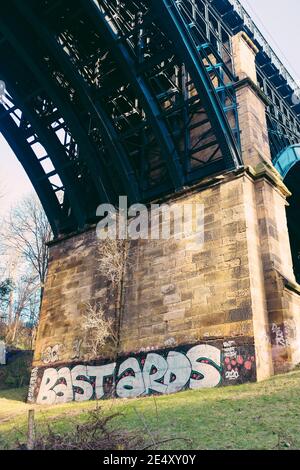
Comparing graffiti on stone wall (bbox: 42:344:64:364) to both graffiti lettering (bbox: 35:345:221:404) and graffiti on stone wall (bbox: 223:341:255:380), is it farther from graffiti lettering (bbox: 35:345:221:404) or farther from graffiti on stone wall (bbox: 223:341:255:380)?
graffiti on stone wall (bbox: 223:341:255:380)

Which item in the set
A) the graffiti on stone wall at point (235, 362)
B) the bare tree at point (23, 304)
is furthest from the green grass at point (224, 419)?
the bare tree at point (23, 304)

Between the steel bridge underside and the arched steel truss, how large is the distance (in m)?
0.04

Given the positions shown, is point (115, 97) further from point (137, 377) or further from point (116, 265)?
point (137, 377)

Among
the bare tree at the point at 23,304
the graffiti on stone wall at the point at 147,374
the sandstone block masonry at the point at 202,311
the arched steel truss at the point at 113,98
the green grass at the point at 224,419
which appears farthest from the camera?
the bare tree at the point at 23,304

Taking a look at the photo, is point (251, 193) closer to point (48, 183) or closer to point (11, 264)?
point (48, 183)

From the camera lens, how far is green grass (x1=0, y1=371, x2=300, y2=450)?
206 inches

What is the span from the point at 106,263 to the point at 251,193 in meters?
4.90

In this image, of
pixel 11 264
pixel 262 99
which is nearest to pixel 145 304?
pixel 262 99

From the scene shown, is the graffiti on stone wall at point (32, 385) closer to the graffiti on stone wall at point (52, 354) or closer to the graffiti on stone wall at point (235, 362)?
the graffiti on stone wall at point (52, 354)

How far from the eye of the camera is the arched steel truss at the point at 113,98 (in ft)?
41.0

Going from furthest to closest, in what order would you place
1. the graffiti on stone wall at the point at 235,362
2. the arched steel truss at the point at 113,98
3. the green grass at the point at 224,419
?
the arched steel truss at the point at 113,98
the graffiti on stone wall at the point at 235,362
the green grass at the point at 224,419

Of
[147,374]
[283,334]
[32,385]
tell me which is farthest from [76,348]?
[283,334]

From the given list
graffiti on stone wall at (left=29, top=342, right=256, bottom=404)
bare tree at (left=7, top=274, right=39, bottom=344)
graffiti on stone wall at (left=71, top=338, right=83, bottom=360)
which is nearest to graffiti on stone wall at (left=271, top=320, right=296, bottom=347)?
graffiti on stone wall at (left=29, top=342, right=256, bottom=404)

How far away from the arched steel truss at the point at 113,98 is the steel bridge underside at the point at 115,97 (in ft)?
0.12
